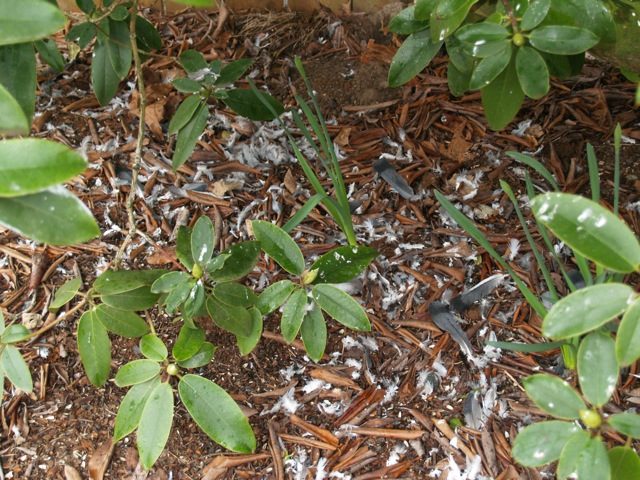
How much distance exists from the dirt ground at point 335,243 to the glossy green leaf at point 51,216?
750mm

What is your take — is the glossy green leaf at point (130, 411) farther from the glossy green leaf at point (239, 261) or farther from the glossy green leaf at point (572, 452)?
the glossy green leaf at point (572, 452)

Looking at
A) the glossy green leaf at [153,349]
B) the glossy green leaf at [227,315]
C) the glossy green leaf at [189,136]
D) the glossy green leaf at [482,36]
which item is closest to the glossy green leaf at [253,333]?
the glossy green leaf at [227,315]

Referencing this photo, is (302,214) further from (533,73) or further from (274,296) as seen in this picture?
(533,73)

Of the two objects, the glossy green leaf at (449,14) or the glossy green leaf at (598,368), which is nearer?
the glossy green leaf at (598,368)

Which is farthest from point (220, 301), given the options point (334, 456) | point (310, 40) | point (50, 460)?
point (310, 40)

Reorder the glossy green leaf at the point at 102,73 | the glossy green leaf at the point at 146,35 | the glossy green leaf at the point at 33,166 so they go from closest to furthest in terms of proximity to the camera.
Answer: the glossy green leaf at the point at 33,166, the glossy green leaf at the point at 102,73, the glossy green leaf at the point at 146,35

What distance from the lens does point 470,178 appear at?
58.1 inches

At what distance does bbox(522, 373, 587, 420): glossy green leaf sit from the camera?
0.75 m

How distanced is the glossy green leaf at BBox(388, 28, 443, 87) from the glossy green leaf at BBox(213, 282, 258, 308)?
1.60 feet

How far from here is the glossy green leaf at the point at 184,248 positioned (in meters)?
1.05

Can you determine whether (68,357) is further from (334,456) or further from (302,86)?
(302,86)

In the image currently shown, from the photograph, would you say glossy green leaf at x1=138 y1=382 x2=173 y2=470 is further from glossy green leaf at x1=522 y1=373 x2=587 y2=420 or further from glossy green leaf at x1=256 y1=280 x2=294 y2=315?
glossy green leaf at x1=522 y1=373 x2=587 y2=420

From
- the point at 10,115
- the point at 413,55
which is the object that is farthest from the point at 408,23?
the point at 10,115

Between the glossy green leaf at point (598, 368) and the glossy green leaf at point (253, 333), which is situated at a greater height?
Answer: the glossy green leaf at point (598, 368)
